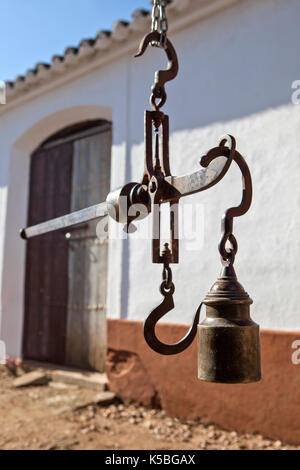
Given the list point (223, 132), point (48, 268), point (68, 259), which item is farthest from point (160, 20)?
point (48, 268)

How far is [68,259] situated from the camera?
5.48m

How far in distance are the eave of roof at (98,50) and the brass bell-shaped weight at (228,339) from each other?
10.8 ft

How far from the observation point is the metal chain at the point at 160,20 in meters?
1.51

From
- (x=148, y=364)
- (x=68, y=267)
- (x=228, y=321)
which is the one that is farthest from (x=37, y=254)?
(x=228, y=321)

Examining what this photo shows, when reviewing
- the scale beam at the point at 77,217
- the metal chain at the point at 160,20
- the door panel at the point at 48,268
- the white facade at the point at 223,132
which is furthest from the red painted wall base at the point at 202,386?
the metal chain at the point at 160,20

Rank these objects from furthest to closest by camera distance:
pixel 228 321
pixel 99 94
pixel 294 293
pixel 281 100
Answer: pixel 99 94
pixel 281 100
pixel 294 293
pixel 228 321

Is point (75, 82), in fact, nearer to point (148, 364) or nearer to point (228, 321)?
point (148, 364)

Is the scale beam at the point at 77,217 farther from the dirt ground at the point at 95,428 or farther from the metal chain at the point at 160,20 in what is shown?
the dirt ground at the point at 95,428

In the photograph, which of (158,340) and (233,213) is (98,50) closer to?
(233,213)

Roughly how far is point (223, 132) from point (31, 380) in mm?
3278

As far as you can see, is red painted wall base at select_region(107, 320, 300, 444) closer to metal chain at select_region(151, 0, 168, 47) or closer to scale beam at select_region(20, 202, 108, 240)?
scale beam at select_region(20, 202, 108, 240)

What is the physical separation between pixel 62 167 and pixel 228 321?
15.7 ft

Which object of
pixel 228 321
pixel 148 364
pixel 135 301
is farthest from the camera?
pixel 135 301

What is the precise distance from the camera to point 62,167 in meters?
5.72
